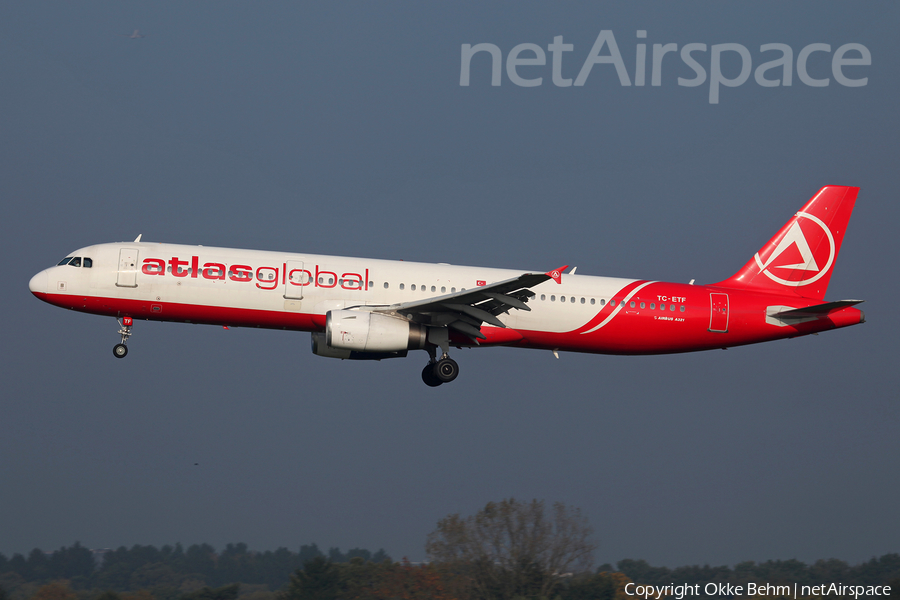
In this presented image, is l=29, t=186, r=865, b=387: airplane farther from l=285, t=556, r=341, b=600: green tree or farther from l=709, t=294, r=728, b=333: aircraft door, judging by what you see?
l=285, t=556, r=341, b=600: green tree

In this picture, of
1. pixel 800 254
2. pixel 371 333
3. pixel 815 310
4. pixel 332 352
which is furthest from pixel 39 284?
pixel 800 254

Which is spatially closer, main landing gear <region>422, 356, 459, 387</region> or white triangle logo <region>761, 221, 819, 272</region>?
main landing gear <region>422, 356, 459, 387</region>

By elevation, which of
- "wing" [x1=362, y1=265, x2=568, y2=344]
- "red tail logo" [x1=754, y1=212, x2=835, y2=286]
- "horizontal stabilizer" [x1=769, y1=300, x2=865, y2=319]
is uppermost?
"red tail logo" [x1=754, y1=212, x2=835, y2=286]

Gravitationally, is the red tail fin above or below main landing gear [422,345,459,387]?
above

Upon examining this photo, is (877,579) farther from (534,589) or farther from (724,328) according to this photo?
(724,328)

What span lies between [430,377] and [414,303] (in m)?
4.50

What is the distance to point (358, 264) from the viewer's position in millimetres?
31344

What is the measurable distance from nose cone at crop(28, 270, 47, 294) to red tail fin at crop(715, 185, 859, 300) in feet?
82.2

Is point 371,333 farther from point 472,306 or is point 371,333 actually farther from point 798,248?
point 798,248

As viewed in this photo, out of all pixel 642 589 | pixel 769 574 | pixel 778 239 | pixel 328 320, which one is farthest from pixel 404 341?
pixel 769 574

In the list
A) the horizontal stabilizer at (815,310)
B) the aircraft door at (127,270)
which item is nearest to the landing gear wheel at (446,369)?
the aircraft door at (127,270)

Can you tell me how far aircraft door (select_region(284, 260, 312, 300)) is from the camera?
30.3 metres

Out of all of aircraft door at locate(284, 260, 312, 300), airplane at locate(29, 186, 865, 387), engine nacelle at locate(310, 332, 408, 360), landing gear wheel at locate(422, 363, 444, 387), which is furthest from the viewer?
landing gear wheel at locate(422, 363, 444, 387)

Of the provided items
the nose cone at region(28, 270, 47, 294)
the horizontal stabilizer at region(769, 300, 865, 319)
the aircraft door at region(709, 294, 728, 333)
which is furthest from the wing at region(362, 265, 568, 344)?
the nose cone at region(28, 270, 47, 294)
